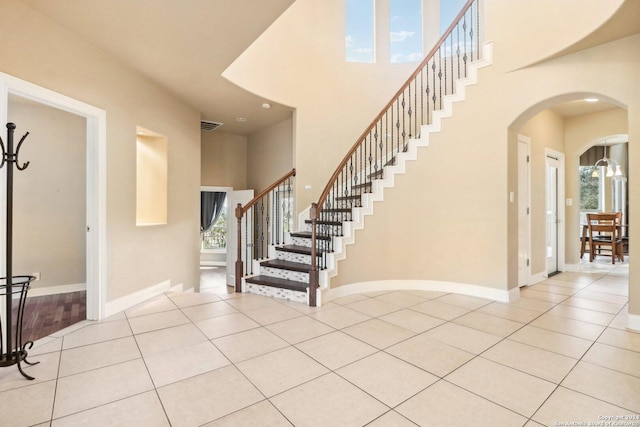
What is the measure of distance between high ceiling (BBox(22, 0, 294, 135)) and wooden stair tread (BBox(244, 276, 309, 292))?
2.67 metres

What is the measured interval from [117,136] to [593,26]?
4925 millimetres

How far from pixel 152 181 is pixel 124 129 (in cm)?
105

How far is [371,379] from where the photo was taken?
2.07m

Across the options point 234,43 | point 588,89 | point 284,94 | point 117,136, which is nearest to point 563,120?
point 588,89

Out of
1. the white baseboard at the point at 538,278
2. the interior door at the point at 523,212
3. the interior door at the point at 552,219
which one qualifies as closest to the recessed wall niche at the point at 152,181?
the interior door at the point at 523,212

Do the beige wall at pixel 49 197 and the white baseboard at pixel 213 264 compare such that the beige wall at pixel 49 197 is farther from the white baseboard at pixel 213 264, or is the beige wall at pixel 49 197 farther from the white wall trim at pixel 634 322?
the white wall trim at pixel 634 322

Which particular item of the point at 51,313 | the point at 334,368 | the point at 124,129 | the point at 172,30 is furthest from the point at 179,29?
the point at 51,313

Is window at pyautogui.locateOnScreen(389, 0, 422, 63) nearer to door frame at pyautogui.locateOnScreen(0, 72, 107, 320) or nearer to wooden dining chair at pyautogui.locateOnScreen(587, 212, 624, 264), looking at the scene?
door frame at pyautogui.locateOnScreen(0, 72, 107, 320)

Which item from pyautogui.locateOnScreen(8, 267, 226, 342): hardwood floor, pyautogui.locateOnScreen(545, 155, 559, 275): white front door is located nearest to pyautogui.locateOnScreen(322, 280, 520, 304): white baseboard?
pyautogui.locateOnScreen(545, 155, 559, 275): white front door

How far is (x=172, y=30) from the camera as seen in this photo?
2.92 m

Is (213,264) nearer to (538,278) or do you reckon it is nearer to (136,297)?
(136,297)

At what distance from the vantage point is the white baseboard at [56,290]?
178 inches

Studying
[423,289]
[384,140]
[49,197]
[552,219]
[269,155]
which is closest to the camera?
[423,289]

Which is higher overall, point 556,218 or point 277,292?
point 556,218
